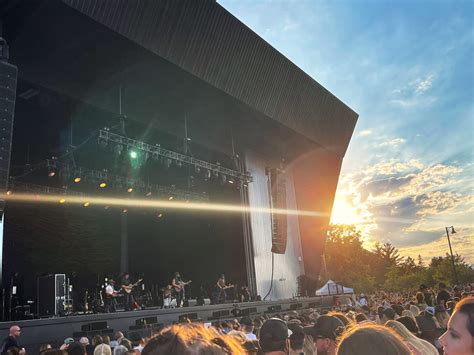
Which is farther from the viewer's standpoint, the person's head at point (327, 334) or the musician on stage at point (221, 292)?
the musician on stage at point (221, 292)

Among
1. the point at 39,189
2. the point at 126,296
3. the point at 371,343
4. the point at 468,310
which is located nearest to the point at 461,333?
the point at 468,310

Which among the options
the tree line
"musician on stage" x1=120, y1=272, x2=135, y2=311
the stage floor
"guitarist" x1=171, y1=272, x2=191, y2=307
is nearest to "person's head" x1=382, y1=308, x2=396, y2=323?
the stage floor

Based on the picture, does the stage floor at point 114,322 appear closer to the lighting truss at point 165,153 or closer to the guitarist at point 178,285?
the guitarist at point 178,285

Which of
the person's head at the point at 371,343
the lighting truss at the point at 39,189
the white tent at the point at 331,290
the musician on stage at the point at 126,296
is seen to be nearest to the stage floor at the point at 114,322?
the musician on stage at the point at 126,296

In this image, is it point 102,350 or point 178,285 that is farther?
point 178,285

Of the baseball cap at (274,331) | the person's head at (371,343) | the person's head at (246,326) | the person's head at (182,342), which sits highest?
the person's head at (182,342)

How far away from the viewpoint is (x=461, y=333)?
2023 millimetres

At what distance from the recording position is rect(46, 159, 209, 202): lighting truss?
15.2 meters

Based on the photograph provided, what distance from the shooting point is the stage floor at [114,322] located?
997 cm

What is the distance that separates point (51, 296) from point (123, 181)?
5.59 meters

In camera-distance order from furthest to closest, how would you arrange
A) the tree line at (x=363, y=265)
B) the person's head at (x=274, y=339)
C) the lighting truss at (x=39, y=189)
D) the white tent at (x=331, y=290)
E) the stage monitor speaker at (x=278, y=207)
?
the tree line at (x=363, y=265), the white tent at (x=331, y=290), the stage monitor speaker at (x=278, y=207), the lighting truss at (x=39, y=189), the person's head at (x=274, y=339)

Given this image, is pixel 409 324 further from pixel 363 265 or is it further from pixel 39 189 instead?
pixel 363 265

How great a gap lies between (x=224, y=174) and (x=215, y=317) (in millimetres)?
6106

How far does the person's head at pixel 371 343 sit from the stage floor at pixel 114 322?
7.19 m
